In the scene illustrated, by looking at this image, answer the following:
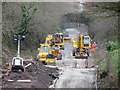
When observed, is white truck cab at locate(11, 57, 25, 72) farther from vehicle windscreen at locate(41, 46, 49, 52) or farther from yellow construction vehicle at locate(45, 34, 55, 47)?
yellow construction vehicle at locate(45, 34, 55, 47)

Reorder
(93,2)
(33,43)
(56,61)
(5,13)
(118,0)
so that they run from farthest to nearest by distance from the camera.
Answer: (33,43) → (5,13) → (56,61) → (93,2) → (118,0)

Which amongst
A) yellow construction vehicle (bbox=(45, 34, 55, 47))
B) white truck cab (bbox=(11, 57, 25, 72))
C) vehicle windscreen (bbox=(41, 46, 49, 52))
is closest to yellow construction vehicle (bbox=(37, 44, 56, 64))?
vehicle windscreen (bbox=(41, 46, 49, 52))

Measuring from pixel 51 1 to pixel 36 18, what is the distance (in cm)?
742

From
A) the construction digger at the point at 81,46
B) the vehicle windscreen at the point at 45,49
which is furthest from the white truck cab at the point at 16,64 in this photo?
the construction digger at the point at 81,46

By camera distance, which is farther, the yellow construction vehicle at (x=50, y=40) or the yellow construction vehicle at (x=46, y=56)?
the yellow construction vehicle at (x=50, y=40)

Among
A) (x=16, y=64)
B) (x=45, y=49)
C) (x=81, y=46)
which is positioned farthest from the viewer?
(x=81, y=46)

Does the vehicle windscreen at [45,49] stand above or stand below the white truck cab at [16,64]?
above

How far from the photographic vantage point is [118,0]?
13.7 m

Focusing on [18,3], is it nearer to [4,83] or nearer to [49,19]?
[49,19]

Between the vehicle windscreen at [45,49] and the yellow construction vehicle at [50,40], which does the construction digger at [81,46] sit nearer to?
the yellow construction vehicle at [50,40]

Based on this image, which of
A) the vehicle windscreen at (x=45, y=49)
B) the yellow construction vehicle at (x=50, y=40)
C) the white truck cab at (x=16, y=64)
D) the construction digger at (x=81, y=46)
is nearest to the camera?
the white truck cab at (x=16, y=64)

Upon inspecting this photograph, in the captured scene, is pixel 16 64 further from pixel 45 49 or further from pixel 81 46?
pixel 81 46


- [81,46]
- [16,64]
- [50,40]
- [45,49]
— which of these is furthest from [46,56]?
[16,64]

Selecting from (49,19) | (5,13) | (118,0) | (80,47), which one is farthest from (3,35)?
(118,0)
